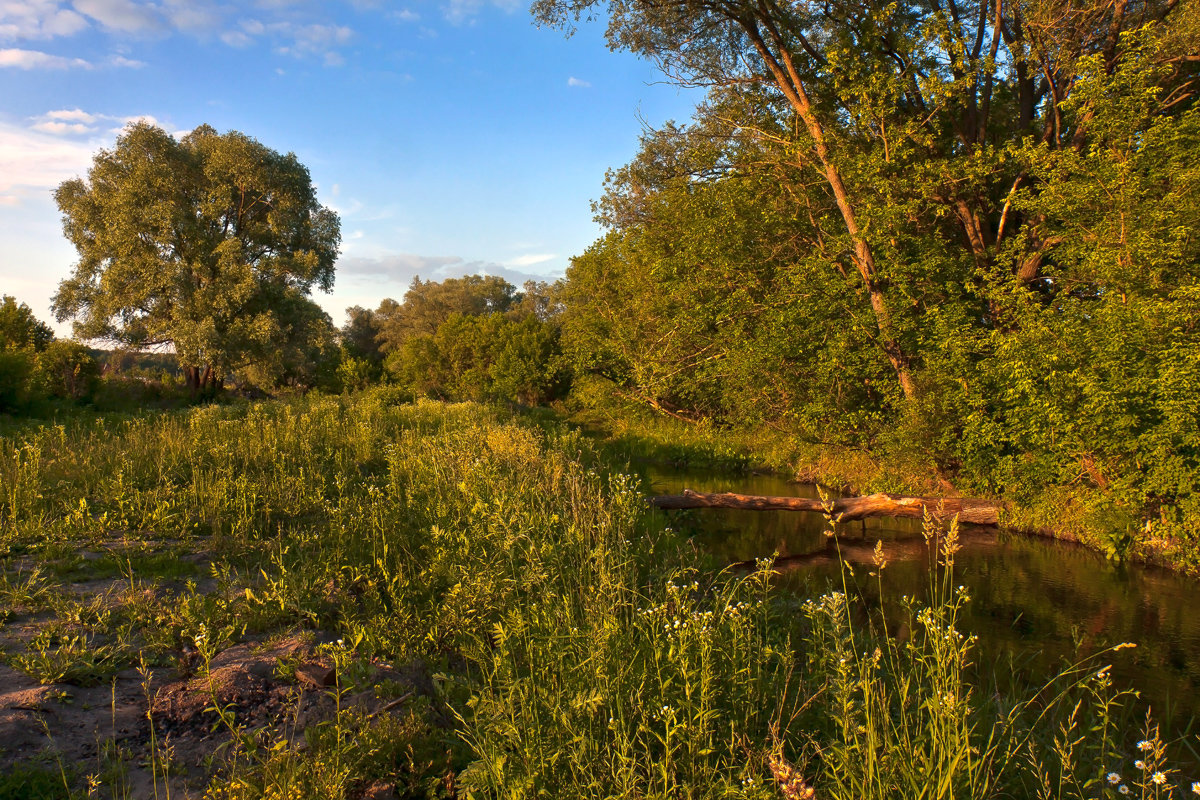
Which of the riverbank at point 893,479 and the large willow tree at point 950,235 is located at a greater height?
the large willow tree at point 950,235

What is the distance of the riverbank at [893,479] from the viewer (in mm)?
9742

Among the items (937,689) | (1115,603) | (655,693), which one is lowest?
(1115,603)

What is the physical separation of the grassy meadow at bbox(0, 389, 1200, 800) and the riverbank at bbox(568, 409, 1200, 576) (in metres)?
2.33

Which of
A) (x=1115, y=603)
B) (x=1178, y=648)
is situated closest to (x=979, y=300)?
(x=1115, y=603)

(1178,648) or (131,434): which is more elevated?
(131,434)

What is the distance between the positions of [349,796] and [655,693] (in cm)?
145

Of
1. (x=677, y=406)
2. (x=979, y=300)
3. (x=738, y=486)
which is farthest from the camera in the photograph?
(x=677, y=406)

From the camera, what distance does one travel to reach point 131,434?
9.41 metres

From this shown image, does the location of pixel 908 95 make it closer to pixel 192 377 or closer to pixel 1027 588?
pixel 1027 588

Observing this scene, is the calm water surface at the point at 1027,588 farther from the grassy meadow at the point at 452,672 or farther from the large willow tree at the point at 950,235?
the large willow tree at the point at 950,235

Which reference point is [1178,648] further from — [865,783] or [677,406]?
[677,406]

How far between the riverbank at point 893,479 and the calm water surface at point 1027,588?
1.13 feet

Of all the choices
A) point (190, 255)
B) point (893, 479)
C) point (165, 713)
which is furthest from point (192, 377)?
point (165, 713)

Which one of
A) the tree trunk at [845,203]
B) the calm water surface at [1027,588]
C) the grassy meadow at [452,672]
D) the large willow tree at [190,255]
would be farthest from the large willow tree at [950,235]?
the large willow tree at [190,255]
